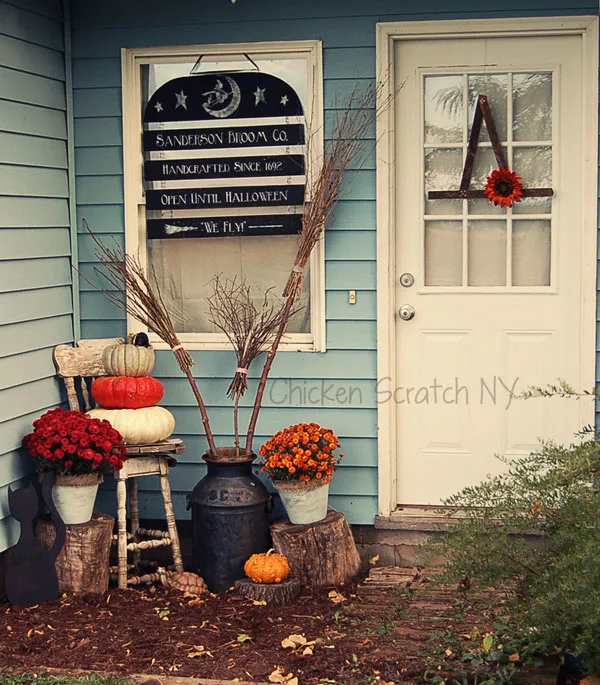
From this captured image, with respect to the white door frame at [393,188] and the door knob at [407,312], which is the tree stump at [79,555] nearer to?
the white door frame at [393,188]

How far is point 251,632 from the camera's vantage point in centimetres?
454

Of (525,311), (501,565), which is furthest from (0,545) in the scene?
(525,311)

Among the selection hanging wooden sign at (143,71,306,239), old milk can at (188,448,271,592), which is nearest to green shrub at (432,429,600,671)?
old milk can at (188,448,271,592)

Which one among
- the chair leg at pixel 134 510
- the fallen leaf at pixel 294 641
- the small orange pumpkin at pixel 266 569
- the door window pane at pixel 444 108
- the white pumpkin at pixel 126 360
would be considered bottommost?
the fallen leaf at pixel 294 641

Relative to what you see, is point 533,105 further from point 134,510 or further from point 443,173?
point 134,510

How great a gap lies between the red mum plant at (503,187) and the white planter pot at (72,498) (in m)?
2.31

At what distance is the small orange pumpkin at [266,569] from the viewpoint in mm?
4918

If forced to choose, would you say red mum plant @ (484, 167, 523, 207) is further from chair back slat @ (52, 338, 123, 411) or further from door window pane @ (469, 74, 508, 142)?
chair back slat @ (52, 338, 123, 411)

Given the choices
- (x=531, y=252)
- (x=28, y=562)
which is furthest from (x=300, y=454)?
(x=531, y=252)

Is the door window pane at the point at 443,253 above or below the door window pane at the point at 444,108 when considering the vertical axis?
below

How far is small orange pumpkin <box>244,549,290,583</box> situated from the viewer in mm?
4918

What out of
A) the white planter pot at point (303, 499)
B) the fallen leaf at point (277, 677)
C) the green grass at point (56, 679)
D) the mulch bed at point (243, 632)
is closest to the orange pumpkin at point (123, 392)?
the white planter pot at point (303, 499)

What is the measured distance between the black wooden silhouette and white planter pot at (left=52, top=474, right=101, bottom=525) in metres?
0.07

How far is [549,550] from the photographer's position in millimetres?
3764
